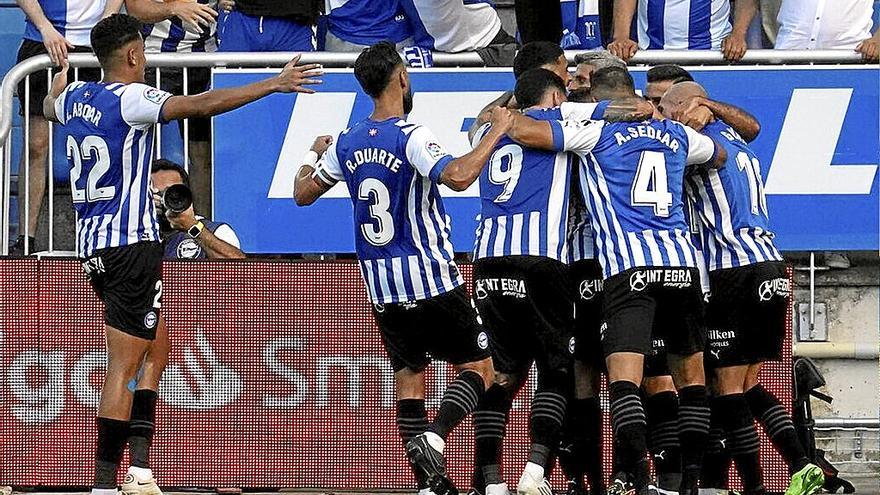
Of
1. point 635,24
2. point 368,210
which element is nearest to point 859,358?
point 635,24

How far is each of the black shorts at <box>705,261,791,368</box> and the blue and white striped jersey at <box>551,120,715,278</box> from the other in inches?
21.7

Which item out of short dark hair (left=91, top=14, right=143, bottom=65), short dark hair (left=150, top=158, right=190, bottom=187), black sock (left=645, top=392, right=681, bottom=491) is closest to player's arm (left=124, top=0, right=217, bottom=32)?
short dark hair (left=150, top=158, right=190, bottom=187)

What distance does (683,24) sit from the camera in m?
11.9

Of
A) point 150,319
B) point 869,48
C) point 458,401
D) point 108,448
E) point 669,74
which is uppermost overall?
point 869,48

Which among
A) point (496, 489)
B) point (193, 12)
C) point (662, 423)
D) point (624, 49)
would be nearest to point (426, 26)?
point (624, 49)

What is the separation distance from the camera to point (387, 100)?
29.7 ft

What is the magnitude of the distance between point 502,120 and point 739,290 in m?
1.86

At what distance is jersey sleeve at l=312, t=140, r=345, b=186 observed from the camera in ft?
30.0

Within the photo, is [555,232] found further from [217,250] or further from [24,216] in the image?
[24,216]

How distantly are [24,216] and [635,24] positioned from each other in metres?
4.62

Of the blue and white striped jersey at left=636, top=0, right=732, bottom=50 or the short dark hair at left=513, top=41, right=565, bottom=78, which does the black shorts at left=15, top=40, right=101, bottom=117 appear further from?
the blue and white striped jersey at left=636, top=0, right=732, bottom=50

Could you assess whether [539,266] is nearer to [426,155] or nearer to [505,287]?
[505,287]

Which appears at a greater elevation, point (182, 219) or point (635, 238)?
point (182, 219)

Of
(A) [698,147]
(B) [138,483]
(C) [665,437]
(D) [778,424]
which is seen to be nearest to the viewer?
(A) [698,147]
